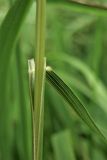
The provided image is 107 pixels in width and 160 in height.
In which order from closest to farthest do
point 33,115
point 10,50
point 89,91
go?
1. point 33,115
2. point 10,50
3. point 89,91

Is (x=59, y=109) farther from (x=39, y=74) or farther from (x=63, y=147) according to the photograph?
(x=39, y=74)

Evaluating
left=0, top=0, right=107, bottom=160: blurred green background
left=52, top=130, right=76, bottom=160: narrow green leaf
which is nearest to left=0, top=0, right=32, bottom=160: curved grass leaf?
left=0, top=0, right=107, bottom=160: blurred green background

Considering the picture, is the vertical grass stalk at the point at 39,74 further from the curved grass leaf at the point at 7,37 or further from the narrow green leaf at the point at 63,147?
the narrow green leaf at the point at 63,147

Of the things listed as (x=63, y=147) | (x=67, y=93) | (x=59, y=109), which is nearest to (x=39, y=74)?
(x=67, y=93)

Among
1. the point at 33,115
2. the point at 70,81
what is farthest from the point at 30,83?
the point at 70,81

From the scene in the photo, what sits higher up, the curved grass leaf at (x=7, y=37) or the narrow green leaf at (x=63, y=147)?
the curved grass leaf at (x=7, y=37)

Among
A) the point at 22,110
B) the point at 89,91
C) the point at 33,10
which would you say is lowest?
the point at 89,91

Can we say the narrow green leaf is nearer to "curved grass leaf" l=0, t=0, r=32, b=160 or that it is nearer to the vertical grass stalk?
"curved grass leaf" l=0, t=0, r=32, b=160

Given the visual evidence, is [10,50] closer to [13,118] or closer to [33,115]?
[33,115]

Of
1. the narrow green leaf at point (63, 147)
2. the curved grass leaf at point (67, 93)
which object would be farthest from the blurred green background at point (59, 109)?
the curved grass leaf at point (67, 93)
